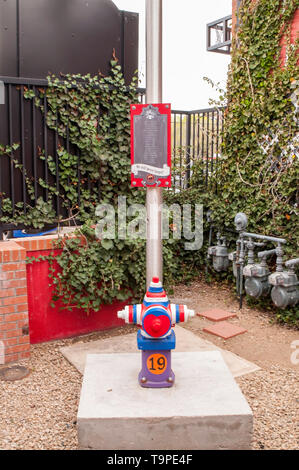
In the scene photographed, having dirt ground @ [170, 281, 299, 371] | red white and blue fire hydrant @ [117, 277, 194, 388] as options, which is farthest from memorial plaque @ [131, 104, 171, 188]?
dirt ground @ [170, 281, 299, 371]

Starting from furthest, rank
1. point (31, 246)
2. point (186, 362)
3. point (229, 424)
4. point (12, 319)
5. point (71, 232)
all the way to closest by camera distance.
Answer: point (71, 232)
point (31, 246)
point (12, 319)
point (186, 362)
point (229, 424)

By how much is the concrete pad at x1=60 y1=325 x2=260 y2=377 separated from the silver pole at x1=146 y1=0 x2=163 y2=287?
1.07m

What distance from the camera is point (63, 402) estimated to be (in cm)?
306

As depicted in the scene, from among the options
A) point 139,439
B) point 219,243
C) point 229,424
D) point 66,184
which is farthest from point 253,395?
point 219,243

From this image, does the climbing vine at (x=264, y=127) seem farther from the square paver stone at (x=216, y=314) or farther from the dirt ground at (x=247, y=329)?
the square paver stone at (x=216, y=314)

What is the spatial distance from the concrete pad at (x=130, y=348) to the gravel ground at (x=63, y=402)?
0.27 feet

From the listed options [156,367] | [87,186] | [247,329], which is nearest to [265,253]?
[247,329]

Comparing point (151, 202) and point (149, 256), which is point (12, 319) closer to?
point (149, 256)

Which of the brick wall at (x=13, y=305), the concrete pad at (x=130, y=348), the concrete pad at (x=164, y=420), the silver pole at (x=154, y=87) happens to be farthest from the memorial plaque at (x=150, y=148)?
the concrete pad at (x=130, y=348)

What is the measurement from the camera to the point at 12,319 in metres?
3.66

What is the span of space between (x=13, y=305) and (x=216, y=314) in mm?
2364

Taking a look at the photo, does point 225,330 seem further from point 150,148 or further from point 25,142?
point 25,142

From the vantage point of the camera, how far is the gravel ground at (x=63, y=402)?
2619 millimetres
